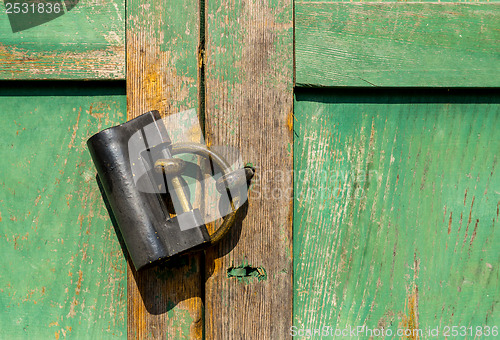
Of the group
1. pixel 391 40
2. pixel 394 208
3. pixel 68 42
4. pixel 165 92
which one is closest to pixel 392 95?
pixel 391 40

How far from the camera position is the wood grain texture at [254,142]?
686 mm

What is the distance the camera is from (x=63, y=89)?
2.37ft

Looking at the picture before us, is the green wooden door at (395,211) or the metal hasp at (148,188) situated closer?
the metal hasp at (148,188)

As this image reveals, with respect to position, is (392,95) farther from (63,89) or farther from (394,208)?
(63,89)

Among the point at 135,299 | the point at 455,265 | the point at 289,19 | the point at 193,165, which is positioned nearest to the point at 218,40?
the point at 289,19

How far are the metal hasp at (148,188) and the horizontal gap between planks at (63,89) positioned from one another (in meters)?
0.16

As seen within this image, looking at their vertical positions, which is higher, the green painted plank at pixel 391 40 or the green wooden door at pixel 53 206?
the green painted plank at pixel 391 40

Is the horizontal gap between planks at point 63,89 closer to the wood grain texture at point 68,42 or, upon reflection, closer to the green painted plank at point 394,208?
the wood grain texture at point 68,42

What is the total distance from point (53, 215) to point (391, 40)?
31.7 inches

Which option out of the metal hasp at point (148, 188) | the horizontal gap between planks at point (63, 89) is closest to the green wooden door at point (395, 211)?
the metal hasp at point (148, 188)

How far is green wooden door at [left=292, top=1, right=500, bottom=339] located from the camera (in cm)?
73

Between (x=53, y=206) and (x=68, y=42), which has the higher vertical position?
(x=68, y=42)

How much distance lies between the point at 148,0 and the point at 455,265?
0.86 m

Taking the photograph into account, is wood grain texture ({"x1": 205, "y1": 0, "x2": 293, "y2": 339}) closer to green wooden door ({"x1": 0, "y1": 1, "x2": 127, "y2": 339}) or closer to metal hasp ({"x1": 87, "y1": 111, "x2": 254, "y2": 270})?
metal hasp ({"x1": 87, "y1": 111, "x2": 254, "y2": 270})
